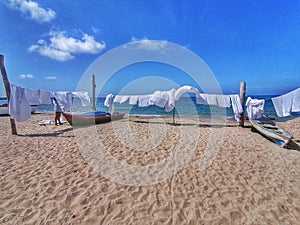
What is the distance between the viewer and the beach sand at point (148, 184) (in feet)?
7.65

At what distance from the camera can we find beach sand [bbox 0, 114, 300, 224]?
233 centimetres

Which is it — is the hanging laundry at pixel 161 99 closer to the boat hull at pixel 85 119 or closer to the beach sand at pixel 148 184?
the boat hull at pixel 85 119

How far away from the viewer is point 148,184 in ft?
10.4

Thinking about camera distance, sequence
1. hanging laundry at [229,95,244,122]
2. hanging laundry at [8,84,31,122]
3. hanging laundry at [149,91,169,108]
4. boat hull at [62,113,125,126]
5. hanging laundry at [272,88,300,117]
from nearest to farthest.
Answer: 1. hanging laundry at [8,84,31,122]
2. hanging laundry at [272,88,300,117]
3. boat hull at [62,113,125,126]
4. hanging laundry at [229,95,244,122]
5. hanging laundry at [149,91,169,108]

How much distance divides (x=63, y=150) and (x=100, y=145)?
113 cm

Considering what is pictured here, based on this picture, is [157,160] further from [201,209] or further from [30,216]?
[30,216]

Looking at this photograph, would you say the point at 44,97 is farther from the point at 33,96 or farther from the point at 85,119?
the point at 85,119

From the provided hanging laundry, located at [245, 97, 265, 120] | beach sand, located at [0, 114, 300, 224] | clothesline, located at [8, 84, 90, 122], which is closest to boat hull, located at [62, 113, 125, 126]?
clothesline, located at [8, 84, 90, 122]

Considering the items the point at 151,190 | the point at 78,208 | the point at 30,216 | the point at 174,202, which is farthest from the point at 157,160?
the point at 30,216

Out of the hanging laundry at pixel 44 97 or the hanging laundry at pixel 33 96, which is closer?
the hanging laundry at pixel 33 96

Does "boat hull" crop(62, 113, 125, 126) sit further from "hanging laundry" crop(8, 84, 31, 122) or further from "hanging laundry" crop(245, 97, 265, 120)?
"hanging laundry" crop(245, 97, 265, 120)

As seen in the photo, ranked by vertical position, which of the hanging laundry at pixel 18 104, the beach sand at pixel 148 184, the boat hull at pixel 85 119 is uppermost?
the hanging laundry at pixel 18 104

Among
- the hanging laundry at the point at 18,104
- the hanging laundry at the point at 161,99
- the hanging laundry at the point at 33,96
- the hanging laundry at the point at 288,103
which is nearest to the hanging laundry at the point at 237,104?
the hanging laundry at the point at 288,103

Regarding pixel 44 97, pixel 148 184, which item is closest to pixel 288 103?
pixel 148 184
